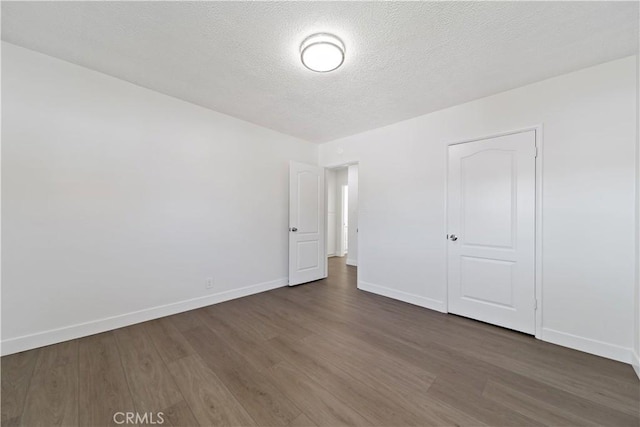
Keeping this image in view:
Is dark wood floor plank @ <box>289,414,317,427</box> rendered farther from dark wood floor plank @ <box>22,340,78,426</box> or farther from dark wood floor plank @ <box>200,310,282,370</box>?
dark wood floor plank @ <box>22,340,78,426</box>

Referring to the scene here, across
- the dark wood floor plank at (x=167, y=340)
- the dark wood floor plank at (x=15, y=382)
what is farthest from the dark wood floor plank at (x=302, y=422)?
the dark wood floor plank at (x=15, y=382)

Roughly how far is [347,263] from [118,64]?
5.17 metres

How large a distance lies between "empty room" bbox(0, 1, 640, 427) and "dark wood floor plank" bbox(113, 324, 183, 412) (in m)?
0.02

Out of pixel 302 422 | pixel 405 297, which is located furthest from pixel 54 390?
pixel 405 297

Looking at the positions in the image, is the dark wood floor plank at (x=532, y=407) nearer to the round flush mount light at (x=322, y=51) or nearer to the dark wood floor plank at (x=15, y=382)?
the round flush mount light at (x=322, y=51)

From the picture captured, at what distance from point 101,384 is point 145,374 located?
0.26 metres

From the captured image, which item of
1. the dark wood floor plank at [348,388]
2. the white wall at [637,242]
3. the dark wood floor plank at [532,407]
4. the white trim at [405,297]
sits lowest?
the dark wood floor plank at [348,388]

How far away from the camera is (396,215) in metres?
3.39

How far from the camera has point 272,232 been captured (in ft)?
12.5

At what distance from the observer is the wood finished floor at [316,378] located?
1.41 metres

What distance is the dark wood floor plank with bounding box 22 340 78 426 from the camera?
1370 millimetres

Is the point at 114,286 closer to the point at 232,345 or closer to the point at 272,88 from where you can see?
the point at 232,345

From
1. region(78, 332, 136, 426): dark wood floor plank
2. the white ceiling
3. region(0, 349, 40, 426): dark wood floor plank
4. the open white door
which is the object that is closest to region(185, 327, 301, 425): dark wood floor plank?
region(78, 332, 136, 426): dark wood floor plank

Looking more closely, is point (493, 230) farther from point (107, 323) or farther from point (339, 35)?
point (107, 323)
